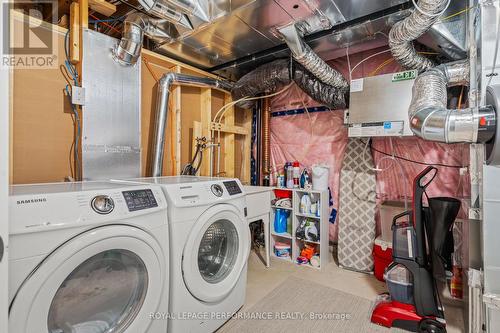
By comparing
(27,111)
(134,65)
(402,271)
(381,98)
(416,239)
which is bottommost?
(402,271)

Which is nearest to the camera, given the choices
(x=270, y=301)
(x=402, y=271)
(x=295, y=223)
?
(x=402, y=271)

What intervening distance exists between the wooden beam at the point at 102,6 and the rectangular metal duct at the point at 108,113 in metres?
0.20

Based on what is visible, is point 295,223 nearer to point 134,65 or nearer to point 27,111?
point 134,65

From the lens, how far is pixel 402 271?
1.86 m

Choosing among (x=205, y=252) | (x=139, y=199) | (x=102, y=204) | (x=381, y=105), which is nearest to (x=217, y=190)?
(x=205, y=252)

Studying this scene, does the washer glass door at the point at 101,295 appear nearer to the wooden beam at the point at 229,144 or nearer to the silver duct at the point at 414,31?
the wooden beam at the point at 229,144

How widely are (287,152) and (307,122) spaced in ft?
1.51

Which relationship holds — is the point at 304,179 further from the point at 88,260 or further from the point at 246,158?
the point at 88,260

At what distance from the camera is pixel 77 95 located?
72.6 inches

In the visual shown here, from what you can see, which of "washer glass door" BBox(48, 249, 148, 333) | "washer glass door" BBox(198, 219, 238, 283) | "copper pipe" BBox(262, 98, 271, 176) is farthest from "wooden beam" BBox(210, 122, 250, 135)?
"washer glass door" BBox(48, 249, 148, 333)

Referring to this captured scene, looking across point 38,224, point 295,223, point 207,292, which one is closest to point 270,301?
point 207,292

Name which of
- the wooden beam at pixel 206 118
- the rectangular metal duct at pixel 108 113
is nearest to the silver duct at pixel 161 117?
the rectangular metal duct at pixel 108 113

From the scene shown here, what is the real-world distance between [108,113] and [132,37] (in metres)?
0.63

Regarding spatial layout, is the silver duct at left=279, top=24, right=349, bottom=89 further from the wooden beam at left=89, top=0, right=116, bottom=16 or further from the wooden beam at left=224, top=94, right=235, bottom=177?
the wooden beam at left=89, top=0, right=116, bottom=16
